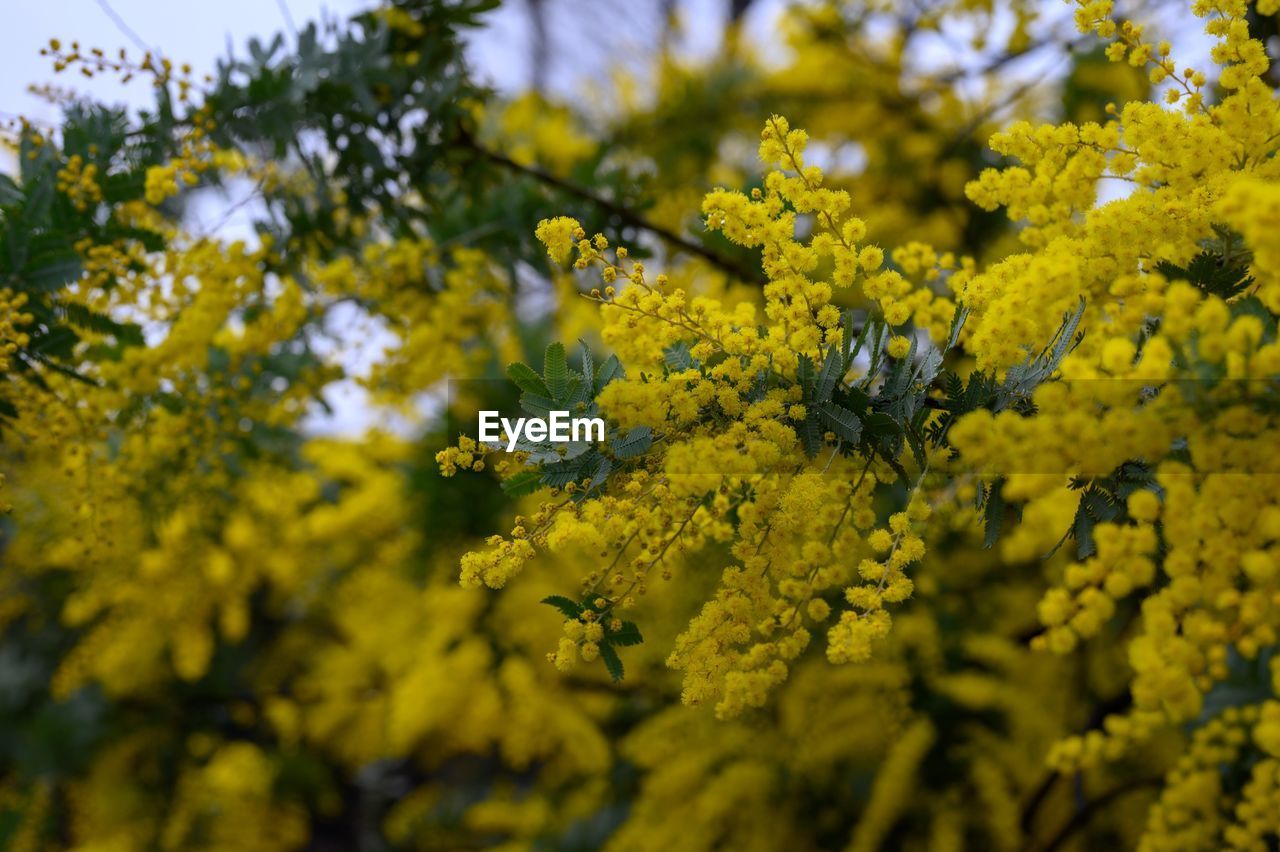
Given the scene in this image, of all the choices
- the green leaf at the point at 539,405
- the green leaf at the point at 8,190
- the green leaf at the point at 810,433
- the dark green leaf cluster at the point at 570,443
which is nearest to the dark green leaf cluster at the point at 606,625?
the dark green leaf cluster at the point at 570,443

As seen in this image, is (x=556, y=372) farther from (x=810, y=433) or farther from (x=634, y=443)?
(x=810, y=433)

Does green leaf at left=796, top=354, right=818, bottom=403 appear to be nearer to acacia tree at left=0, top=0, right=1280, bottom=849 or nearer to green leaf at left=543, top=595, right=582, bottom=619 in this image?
acacia tree at left=0, top=0, right=1280, bottom=849

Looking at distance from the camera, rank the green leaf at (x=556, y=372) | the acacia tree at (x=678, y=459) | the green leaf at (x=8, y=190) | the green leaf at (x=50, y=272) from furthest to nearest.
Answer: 1. the green leaf at (x=8, y=190)
2. the green leaf at (x=50, y=272)
3. the green leaf at (x=556, y=372)
4. the acacia tree at (x=678, y=459)

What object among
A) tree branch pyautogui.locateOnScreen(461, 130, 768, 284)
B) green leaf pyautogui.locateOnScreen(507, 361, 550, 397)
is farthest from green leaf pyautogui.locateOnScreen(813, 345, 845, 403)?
tree branch pyautogui.locateOnScreen(461, 130, 768, 284)

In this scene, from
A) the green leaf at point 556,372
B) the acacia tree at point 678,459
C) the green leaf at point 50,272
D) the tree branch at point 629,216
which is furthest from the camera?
the tree branch at point 629,216

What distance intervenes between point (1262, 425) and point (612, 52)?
7.60 m

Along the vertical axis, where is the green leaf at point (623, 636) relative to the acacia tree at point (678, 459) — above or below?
below

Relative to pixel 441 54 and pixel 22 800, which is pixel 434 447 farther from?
pixel 22 800

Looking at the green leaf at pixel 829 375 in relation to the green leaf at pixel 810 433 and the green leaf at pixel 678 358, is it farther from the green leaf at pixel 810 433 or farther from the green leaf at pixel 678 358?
the green leaf at pixel 678 358

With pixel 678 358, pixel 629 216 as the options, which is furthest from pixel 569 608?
pixel 629 216

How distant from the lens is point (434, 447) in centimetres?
502

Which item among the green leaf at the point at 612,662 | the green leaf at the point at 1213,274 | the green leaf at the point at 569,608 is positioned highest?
the green leaf at the point at 1213,274

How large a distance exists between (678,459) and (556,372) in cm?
28

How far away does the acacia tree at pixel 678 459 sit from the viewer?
5.07 feet
